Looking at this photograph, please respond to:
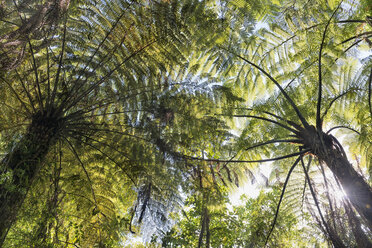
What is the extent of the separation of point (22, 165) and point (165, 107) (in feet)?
5.15

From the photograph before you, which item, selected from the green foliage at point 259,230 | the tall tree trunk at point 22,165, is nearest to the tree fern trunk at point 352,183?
the green foliage at point 259,230

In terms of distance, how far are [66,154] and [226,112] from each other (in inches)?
88.2

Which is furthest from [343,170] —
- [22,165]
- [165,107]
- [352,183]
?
[22,165]

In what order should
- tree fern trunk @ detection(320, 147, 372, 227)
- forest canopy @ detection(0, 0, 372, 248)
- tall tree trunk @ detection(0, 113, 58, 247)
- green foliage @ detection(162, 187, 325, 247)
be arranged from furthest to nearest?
green foliage @ detection(162, 187, 325, 247), forest canopy @ detection(0, 0, 372, 248), tree fern trunk @ detection(320, 147, 372, 227), tall tree trunk @ detection(0, 113, 58, 247)

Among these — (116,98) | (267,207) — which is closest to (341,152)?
(116,98)

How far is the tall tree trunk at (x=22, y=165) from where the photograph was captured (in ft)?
5.59

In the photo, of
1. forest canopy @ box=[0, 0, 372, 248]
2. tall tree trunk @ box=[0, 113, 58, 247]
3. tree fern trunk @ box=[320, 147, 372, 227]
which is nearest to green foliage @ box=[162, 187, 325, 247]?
forest canopy @ box=[0, 0, 372, 248]

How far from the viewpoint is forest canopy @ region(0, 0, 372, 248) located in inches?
89.9

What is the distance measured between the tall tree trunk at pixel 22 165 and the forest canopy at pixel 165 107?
14 mm

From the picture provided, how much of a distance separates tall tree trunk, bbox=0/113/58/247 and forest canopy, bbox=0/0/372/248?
0.05 feet

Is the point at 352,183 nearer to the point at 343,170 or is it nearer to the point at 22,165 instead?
the point at 343,170

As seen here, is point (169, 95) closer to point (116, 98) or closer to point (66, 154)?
point (116, 98)

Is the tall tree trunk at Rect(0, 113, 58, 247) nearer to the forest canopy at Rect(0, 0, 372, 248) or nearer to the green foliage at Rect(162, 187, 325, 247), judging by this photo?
the forest canopy at Rect(0, 0, 372, 248)

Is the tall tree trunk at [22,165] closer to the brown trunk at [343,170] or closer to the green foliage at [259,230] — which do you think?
the green foliage at [259,230]
